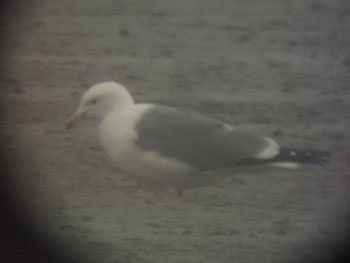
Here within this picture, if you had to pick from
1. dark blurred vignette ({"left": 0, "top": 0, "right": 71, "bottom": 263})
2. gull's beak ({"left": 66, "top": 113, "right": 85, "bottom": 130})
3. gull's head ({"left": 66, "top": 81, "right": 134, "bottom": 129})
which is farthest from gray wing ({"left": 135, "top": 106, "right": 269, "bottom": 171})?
dark blurred vignette ({"left": 0, "top": 0, "right": 71, "bottom": 263})

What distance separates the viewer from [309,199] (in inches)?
98.9

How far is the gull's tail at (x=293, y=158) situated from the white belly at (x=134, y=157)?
0.62 ft


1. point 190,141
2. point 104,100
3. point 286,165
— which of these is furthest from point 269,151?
point 104,100

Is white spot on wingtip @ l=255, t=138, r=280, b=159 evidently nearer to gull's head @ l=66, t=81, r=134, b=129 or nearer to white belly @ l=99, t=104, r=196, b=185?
white belly @ l=99, t=104, r=196, b=185

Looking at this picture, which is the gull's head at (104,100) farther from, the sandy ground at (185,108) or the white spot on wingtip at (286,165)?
the white spot on wingtip at (286,165)

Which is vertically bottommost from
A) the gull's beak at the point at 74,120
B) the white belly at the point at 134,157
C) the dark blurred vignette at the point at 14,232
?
the dark blurred vignette at the point at 14,232

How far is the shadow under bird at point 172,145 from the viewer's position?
244 centimetres

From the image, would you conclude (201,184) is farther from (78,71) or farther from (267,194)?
(78,71)

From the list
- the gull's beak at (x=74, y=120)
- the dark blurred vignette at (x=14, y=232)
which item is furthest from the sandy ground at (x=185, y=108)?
the gull's beak at (x=74, y=120)

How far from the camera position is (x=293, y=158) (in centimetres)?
254

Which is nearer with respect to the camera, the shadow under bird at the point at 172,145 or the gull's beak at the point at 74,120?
the shadow under bird at the point at 172,145

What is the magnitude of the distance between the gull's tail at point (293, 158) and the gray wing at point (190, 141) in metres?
0.04

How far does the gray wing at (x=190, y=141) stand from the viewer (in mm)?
2432

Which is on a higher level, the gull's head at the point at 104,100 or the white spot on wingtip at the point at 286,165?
the gull's head at the point at 104,100
